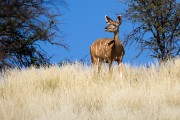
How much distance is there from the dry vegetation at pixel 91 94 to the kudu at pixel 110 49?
0.48m

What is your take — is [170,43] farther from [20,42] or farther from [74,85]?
[74,85]

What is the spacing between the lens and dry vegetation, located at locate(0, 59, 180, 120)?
34.1 feet

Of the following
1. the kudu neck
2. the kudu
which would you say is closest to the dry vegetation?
the kudu

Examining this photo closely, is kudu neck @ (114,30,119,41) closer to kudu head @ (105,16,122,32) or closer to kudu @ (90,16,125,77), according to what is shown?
kudu @ (90,16,125,77)

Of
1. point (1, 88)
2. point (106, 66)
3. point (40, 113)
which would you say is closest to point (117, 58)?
Result: point (106, 66)

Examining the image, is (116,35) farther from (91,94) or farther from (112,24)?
(91,94)

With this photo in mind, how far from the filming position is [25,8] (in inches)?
987

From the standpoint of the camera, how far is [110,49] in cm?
1653

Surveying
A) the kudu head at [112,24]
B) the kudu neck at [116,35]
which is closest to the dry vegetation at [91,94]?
the kudu neck at [116,35]

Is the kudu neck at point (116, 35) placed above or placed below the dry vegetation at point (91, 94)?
above

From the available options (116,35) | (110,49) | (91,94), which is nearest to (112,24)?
(116,35)

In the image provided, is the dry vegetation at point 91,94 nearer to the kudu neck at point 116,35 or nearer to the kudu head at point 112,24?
the kudu neck at point 116,35

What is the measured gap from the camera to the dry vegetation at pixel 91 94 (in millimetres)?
10383

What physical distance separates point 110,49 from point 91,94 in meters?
4.42
